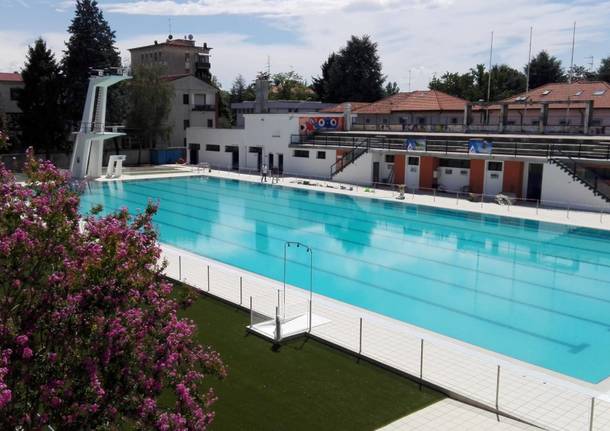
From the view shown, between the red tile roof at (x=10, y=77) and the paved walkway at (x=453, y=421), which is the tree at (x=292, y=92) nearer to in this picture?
the red tile roof at (x=10, y=77)

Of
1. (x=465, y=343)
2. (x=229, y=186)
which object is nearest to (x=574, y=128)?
(x=229, y=186)

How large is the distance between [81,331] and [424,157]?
30.7 metres

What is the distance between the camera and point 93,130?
37312 mm

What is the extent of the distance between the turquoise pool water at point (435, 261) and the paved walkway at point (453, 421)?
330cm

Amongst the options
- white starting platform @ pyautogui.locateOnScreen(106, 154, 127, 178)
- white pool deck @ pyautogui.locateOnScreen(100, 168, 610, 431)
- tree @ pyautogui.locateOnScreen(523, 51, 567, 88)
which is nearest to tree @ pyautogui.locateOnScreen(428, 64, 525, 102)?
tree @ pyautogui.locateOnScreen(523, 51, 567, 88)

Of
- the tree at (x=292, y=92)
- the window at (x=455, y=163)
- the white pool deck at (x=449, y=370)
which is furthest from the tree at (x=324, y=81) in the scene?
the white pool deck at (x=449, y=370)

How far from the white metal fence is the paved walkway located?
240 millimetres

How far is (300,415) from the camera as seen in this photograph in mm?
8977

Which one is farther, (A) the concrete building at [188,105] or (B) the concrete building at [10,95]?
(A) the concrete building at [188,105]

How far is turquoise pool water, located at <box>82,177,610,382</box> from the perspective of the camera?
13.8 m

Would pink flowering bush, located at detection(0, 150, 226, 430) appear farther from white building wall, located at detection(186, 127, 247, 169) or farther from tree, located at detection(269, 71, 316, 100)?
tree, located at detection(269, 71, 316, 100)

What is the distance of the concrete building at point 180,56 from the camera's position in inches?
2876

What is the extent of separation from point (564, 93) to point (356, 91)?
3055 centimetres

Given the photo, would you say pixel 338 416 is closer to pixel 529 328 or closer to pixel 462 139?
pixel 529 328
